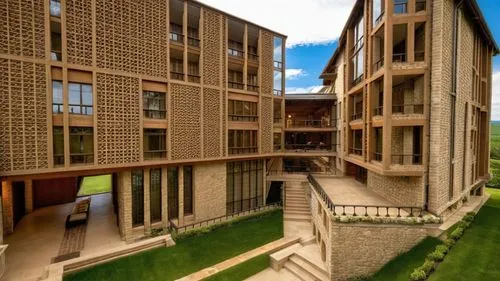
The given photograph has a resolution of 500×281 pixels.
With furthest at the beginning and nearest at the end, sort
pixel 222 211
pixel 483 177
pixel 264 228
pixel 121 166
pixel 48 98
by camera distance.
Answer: pixel 483 177 < pixel 222 211 < pixel 264 228 < pixel 121 166 < pixel 48 98

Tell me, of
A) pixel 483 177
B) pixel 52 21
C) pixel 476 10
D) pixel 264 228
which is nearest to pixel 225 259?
pixel 264 228

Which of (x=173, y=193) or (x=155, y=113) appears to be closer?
(x=155, y=113)

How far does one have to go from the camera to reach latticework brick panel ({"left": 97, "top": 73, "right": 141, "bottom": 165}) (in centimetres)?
1327

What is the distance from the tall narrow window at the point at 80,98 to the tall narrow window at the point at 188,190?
751 cm

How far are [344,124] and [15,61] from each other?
77.8ft

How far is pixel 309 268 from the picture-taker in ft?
40.6

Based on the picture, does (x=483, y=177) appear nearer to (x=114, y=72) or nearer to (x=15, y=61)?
(x=114, y=72)

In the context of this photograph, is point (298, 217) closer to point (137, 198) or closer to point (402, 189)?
point (402, 189)

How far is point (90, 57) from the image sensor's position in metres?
12.9

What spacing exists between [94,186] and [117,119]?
23.7 meters

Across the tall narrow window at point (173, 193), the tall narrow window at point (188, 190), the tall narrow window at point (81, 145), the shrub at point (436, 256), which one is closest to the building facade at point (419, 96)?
the shrub at point (436, 256)

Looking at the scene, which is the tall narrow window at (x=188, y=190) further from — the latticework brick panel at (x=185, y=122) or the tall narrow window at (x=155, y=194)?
the tall narrow window at (x=155, y=194)

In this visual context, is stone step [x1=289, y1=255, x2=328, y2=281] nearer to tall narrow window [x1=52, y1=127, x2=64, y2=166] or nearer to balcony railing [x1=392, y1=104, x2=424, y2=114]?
balcony railing [x1=392, y1=104, x2=424, y2=114]

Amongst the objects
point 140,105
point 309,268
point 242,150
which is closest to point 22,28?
point 140,105
